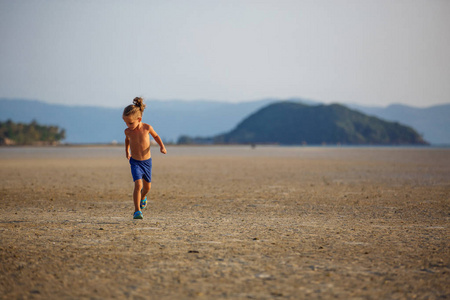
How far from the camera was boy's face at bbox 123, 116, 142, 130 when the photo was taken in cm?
855

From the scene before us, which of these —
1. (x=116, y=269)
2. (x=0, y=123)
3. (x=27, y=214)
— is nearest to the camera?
(x=116, y=269)

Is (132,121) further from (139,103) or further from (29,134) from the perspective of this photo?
(29,134)

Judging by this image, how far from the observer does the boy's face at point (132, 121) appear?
855 centimetres

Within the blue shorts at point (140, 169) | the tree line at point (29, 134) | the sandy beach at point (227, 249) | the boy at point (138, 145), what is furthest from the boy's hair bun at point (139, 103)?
the tree line at point (29, 134)

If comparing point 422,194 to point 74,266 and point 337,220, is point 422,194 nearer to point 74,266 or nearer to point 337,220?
point 337,220

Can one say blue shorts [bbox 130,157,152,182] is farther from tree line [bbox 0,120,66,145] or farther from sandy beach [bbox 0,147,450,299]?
tree line [bbox 0,120,66,145]

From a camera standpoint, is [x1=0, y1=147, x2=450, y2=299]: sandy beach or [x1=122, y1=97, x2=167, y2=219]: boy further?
[x1=122, y1=97, x2=167, y2=219]: boy

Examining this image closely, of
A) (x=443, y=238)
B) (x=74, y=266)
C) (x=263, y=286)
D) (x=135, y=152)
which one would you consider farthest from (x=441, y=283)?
(x=135, y=152)

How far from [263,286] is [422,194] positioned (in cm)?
1005

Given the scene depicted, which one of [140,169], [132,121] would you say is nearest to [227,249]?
[140,169]

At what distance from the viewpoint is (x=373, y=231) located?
7613 mm

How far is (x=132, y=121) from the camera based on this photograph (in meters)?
8.61

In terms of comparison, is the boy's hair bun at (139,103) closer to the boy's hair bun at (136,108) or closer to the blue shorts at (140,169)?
the boy's hair bun at (136,108)

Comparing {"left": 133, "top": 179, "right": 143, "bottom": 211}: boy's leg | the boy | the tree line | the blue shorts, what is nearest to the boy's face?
the boy
